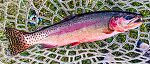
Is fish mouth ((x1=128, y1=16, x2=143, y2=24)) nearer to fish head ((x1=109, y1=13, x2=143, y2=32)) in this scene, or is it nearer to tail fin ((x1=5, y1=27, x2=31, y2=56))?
fish head ((x1=109, y1=13, x2=143, y2=32))

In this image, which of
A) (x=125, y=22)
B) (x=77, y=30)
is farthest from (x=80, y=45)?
(x=125, y=22)

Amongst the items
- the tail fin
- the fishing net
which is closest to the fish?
the tail fin

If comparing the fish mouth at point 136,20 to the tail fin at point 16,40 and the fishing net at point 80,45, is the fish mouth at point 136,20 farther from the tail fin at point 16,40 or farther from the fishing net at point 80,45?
the tail fin at point 16,40

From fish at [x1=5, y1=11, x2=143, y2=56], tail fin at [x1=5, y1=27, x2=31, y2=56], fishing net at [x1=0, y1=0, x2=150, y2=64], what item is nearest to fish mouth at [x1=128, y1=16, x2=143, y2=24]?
fish at [x1=5, y1=11, x2=143, y2=56]

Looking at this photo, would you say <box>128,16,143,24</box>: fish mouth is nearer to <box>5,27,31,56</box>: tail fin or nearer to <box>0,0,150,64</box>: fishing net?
<box>0,0,150,64</box>: fishing net

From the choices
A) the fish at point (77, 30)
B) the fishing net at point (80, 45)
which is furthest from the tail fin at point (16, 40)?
the fishing net at point (80, 45)

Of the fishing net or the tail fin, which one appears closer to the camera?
the tail fin

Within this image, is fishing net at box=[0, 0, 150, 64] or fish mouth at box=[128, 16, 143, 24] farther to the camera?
fishing net at box=[0, 0, 150, 64]

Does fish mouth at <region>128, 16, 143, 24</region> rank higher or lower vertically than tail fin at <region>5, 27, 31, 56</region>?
higher
